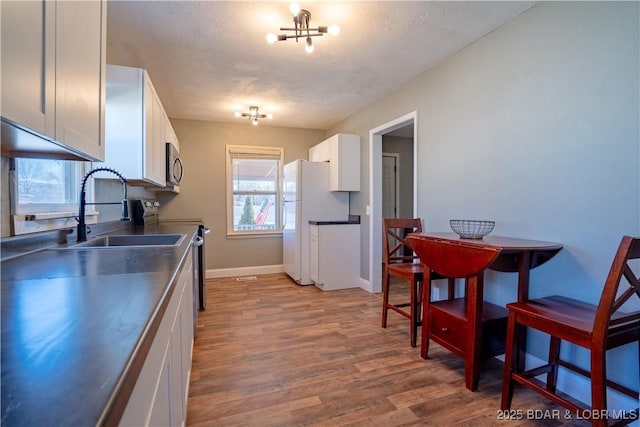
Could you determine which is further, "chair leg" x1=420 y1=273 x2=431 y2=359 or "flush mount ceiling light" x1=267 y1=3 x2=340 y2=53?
"chair leg" x1=420 y1=273 x2=431 y2=359

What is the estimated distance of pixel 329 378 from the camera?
79.4 inches

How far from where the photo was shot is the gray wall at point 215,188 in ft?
15.3

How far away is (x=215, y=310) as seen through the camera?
130 inches

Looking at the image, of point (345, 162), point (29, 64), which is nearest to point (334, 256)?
point (345, 162)

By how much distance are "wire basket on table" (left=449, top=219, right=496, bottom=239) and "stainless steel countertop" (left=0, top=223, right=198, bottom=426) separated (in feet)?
6.13

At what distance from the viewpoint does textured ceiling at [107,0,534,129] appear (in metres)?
2.07

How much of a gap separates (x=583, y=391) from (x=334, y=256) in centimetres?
277

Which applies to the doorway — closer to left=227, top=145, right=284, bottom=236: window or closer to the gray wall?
the gray wall

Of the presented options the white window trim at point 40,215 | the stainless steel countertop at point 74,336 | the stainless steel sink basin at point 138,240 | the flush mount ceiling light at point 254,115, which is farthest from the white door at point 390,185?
the stainless steel countertop at point 74,336

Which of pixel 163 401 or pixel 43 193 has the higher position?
pixel 43 193

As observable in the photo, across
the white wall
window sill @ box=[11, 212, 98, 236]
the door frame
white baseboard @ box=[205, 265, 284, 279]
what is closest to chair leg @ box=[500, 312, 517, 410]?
the white wall

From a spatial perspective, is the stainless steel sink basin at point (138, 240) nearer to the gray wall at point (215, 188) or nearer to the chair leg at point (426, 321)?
the chair leg at point (426, 321)

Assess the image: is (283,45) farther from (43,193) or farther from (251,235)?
(251,235)

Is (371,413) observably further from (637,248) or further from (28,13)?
(28,13)
